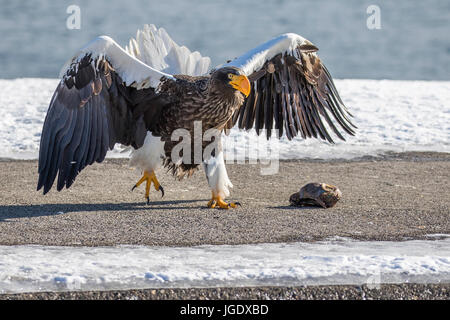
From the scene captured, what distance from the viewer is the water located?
89.4ft

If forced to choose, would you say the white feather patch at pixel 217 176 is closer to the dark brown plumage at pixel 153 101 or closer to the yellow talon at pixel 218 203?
the yellow talon at pixel 218 203

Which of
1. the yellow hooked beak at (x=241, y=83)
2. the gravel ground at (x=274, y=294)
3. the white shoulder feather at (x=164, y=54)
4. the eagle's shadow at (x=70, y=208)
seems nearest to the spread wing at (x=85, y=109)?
the eagle's shadow at (x=70, y=208)

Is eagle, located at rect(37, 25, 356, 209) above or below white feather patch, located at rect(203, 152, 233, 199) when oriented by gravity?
above

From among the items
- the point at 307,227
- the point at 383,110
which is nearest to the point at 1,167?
the point at 307,227

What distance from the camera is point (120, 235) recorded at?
5.35 metres

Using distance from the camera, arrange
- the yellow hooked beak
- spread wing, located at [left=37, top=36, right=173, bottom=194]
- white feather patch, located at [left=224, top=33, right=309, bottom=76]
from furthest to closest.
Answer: white feather patch, located at [left=224, top=33, right=309, bottom=76]
the yellow hooked beak
spread wing, located at [left=37, top=36, right=173, bottom=194]

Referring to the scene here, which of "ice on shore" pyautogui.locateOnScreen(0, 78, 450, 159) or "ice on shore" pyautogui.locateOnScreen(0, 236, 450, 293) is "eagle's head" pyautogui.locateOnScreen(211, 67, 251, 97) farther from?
"ice on shore" pyautogui.locateOnScreen(0, 78, 450, 159)

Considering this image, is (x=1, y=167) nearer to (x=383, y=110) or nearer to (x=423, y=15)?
(x=383, y=110)

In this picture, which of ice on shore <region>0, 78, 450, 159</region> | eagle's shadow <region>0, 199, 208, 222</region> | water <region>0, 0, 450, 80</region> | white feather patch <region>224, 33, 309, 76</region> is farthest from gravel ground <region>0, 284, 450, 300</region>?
water <region>0, 0, 450, 80</region>

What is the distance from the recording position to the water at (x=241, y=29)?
27.2 meters

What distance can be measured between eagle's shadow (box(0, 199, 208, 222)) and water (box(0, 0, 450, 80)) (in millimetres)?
18335

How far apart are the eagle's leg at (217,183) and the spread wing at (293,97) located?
0.70 meters

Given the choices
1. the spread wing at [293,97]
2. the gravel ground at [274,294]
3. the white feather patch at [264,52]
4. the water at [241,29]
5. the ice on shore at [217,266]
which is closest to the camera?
the gravel ground at [274,294]

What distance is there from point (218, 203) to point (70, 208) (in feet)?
3.97
